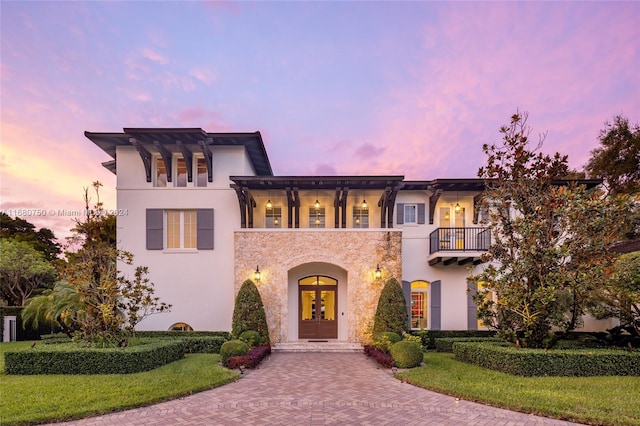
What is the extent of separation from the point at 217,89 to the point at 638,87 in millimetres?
17953

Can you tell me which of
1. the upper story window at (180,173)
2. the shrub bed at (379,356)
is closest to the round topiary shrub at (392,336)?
the shrub bed at (379,356)

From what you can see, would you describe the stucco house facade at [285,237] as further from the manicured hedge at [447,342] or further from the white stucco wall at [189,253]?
the manicured hedge at [447,342]

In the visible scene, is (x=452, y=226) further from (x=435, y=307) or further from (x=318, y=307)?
(x=318, y=307)

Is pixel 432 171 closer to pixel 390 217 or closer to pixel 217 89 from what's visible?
pixel 390 217

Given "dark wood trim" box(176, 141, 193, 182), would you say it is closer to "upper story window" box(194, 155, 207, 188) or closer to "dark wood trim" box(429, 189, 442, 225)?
"upper story window" box(194, 155, 207, 188)

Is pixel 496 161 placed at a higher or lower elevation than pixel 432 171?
lower

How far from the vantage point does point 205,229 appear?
13359mm

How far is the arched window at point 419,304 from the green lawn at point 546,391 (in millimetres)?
4989

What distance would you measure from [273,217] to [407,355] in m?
8.04

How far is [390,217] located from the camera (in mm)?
13578

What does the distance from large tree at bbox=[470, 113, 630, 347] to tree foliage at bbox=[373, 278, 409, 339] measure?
113 inches

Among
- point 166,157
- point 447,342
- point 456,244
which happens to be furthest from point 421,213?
point 166,157

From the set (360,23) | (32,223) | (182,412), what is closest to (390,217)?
(360,23)

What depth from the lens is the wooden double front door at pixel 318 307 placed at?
13789 mm
